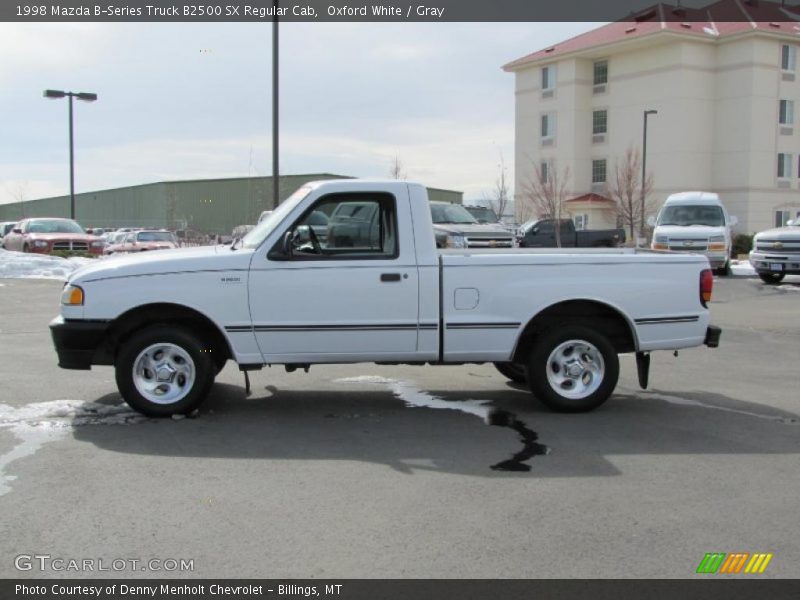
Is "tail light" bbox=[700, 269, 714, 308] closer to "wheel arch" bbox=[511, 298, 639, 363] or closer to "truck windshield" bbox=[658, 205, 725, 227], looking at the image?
"wheel arch" bbox=[511, 298, 639, 363]

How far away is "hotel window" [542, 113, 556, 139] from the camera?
5619 cm

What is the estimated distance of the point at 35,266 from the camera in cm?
2338

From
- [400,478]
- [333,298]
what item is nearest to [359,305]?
[333,298]

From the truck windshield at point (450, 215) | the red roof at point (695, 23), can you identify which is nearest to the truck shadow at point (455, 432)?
the truck windshield at point (450, 215)

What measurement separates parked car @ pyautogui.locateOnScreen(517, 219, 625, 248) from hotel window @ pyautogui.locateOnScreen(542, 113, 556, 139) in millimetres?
21720

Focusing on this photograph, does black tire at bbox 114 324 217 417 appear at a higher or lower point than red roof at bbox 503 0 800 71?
lower

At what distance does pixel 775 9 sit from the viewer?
5459cm

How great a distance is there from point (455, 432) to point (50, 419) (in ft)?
11.1

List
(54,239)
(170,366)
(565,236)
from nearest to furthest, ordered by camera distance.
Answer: (170,366) → (54,239) → (565,236)

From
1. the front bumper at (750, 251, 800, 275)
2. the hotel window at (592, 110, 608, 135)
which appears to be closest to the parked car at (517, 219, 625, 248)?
the front bumper at (750, 251, 800, 275)

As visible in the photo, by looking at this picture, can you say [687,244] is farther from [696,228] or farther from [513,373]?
[513,373]

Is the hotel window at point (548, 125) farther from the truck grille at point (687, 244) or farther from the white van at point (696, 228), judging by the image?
the truck grille at point (687, 244)
